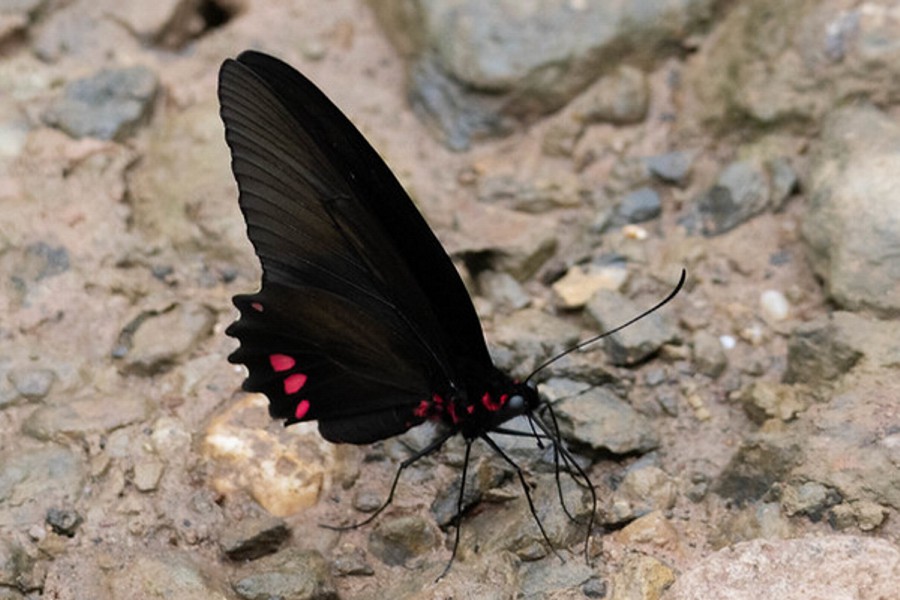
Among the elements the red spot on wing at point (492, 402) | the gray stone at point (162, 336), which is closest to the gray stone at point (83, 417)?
the gray stone at point (162, 336)

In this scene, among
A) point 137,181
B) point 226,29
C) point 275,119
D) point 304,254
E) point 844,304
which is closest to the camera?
point 275,119

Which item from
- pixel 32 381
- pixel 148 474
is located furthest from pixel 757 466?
pixel 32 381

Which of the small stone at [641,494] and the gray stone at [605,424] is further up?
the gray stone at [605,424]

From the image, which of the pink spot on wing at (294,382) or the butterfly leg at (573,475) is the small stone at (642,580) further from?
the pink spot on wing at (294,382)

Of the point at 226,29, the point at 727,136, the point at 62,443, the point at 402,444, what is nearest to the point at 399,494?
the point at 402,444

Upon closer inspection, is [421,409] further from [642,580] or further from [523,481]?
[642,580]

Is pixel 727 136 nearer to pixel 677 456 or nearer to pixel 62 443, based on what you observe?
pixel 677 456
